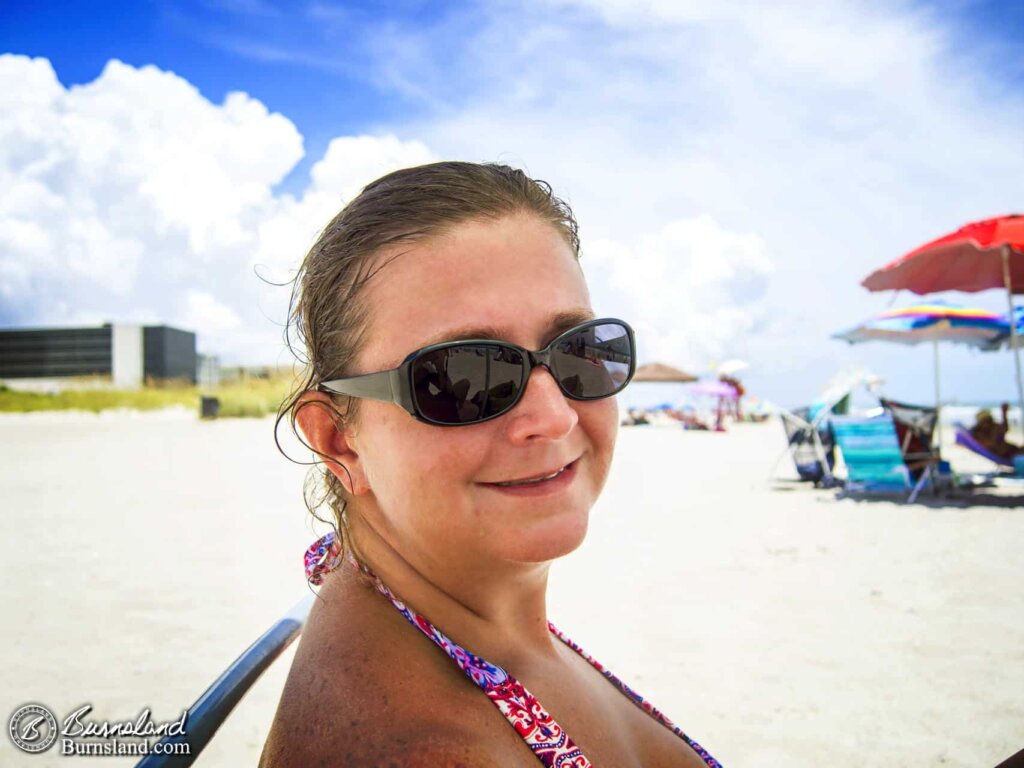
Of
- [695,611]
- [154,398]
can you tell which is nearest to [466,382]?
[695,611]

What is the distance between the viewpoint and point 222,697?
1190mm

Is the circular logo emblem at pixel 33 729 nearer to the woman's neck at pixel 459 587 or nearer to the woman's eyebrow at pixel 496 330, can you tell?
the woman's neck at pixel 459 587

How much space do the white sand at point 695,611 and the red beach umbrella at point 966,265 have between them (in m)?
2.96

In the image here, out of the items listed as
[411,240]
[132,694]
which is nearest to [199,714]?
[411,240]

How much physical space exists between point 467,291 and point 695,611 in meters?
3.83

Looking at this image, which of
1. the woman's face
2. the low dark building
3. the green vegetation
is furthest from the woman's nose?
the low dark building

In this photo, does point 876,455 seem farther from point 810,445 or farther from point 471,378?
point 471,378

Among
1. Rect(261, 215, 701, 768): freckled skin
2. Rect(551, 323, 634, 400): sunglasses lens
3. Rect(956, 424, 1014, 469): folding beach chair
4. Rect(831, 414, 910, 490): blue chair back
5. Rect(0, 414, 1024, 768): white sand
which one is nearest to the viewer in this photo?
Rect(261, 215, 701, 768): freckled skin

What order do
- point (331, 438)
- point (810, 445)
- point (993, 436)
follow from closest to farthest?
point (331, 438)
point (993, 436)
point (810, 445)

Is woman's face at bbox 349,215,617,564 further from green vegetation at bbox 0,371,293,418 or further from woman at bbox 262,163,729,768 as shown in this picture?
green vegetation at bbox 0,371,293,418

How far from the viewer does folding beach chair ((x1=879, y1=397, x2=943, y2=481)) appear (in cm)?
820

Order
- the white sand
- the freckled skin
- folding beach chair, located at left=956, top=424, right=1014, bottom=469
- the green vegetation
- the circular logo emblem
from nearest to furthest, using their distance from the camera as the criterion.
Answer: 1. the freckled skin
2. the circular logo emblem
3. the white sand
4. folding beach chair, located at left=956, top=424, right=1014, bottom=469
5. the green vegetation

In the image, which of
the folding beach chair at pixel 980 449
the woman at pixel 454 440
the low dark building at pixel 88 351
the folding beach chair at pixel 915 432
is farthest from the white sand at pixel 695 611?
the low dark building at pixel 88 351

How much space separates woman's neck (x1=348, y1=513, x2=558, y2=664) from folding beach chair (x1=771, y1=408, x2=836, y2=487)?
368 inches
